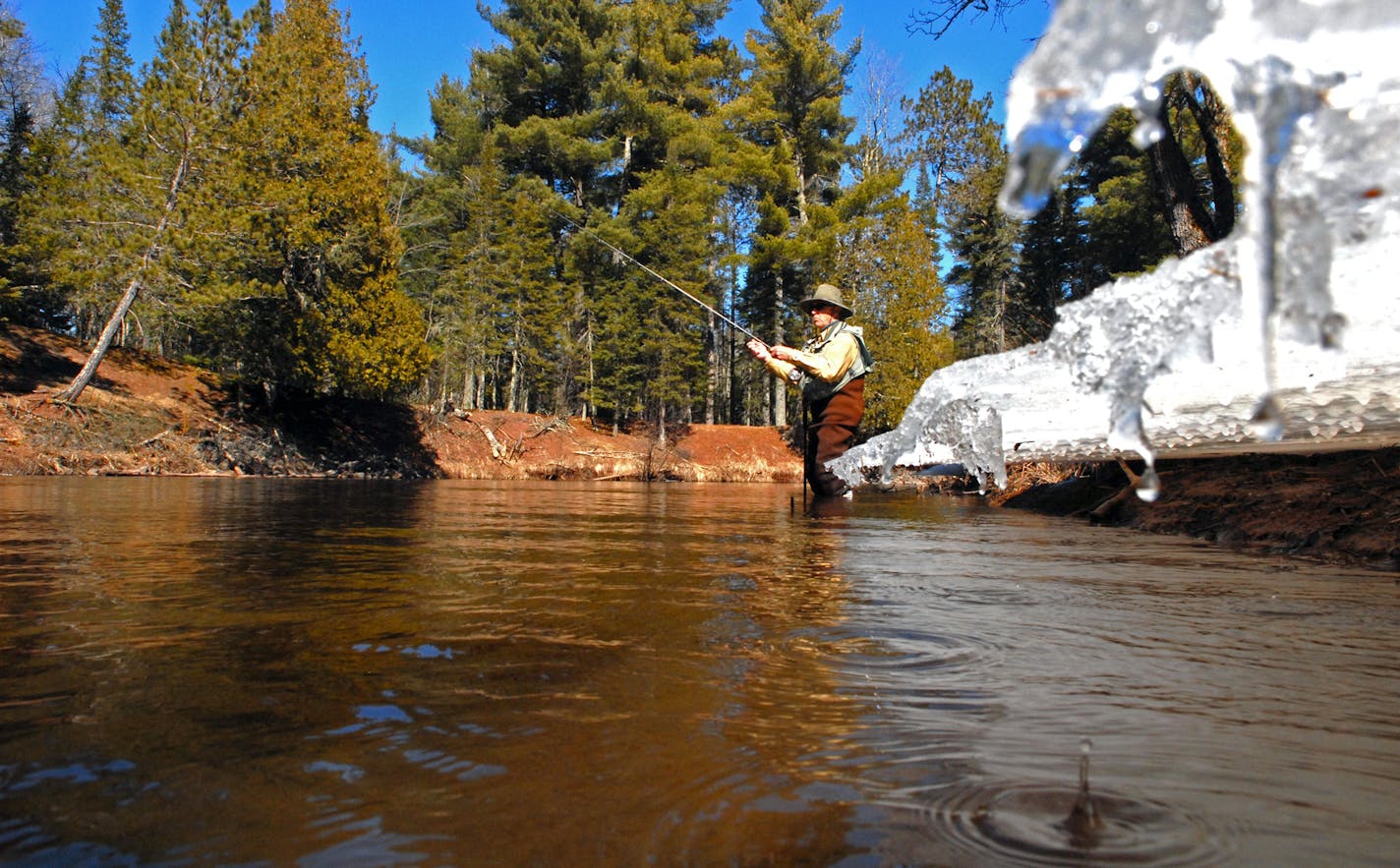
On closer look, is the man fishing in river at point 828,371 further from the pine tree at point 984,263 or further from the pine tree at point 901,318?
the pine tree at point 984,263

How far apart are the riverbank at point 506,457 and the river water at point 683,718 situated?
2.01 meters

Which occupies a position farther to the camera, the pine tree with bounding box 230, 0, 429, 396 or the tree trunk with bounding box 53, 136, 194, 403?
the pine tree with bounding box 230, 0, 429, 396

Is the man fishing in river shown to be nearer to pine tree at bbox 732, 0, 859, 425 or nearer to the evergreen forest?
the evergreen forest

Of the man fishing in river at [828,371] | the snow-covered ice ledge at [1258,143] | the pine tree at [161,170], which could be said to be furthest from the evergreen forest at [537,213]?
the snow-covered ice ledge at [1258,143]

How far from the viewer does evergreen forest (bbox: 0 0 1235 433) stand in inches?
778

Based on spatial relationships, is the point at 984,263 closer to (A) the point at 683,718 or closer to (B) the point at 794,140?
(B) the point at 794,140

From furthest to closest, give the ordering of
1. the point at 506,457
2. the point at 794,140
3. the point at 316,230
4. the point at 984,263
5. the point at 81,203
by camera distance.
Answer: the point at 984,263 < the point at 794,140 < the point at 506,457 < the point at 316,230 < the point at 81,203

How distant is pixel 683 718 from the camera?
201 centimetres

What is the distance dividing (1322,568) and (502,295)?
105 ft

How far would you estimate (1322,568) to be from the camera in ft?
15.5

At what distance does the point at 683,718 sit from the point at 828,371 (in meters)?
5.39

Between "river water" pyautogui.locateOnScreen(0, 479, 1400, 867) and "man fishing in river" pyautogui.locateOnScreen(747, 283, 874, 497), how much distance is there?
3191 millimetres

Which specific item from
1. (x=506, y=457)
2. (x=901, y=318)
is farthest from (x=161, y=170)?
(x=901, y=318)

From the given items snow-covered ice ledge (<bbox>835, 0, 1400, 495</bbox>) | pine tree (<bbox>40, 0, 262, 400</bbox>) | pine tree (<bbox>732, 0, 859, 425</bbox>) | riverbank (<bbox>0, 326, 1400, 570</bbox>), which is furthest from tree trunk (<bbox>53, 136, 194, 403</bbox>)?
snow-covered ice ledge (<bbox>835, 0, 1400, 495</bbox>)
